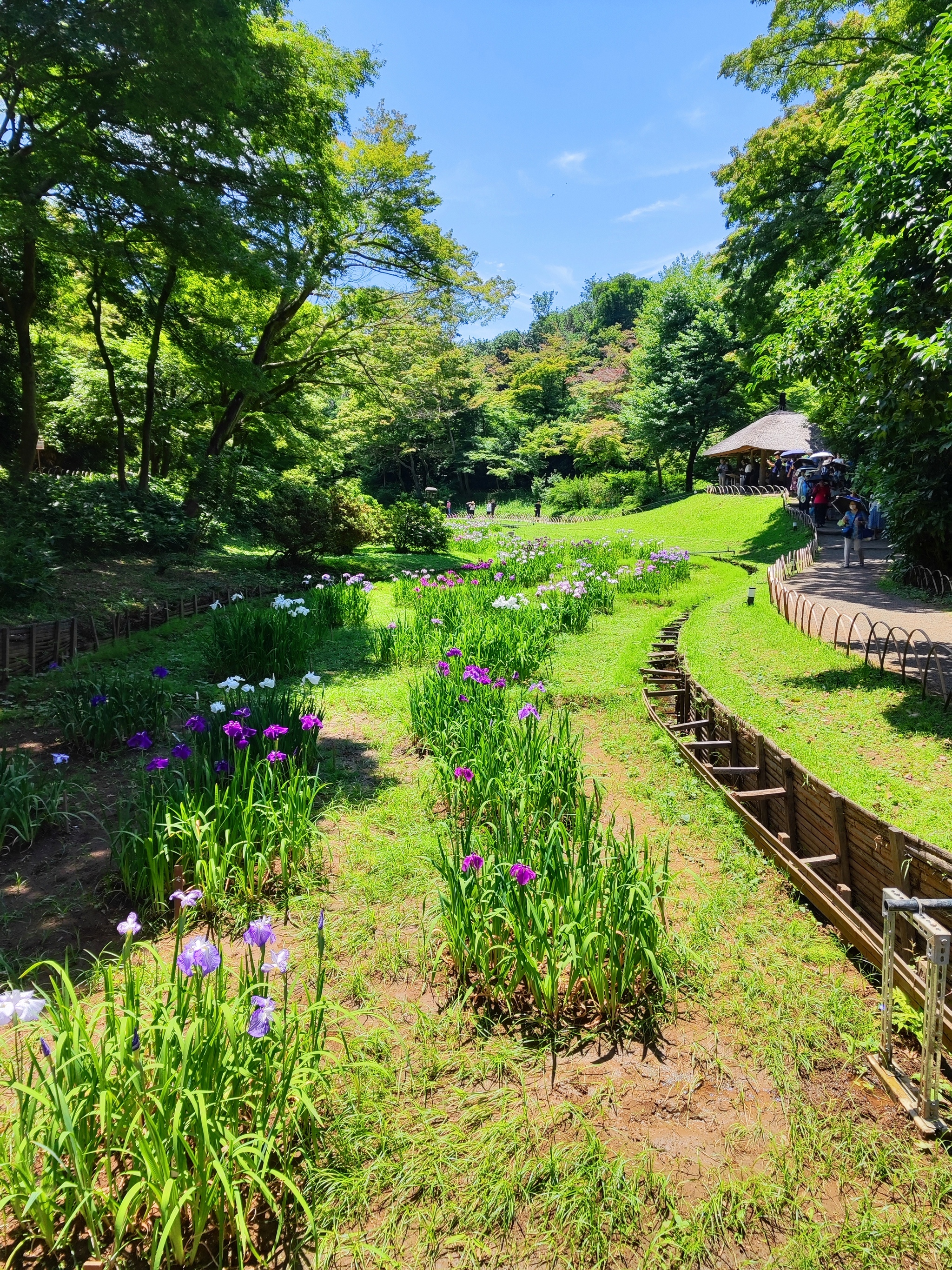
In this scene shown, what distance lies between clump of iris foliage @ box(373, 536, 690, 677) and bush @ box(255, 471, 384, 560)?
8.77ft

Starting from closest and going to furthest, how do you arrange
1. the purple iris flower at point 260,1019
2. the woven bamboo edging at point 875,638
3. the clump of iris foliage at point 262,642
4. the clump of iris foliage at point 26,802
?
the purple iris flower at point 260,1019 < the clump of iris foliage at point 26,802 < the woven bamboo edging at point 875,638 < the clump of iris foliage at point 262,642

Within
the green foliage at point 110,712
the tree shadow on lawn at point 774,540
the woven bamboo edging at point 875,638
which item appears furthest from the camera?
the tree shadow on lawn at point 774,540

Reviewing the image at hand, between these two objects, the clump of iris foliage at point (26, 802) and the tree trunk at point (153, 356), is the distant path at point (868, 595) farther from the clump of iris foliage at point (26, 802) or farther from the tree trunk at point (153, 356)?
the tree trunk at point (153, 356)

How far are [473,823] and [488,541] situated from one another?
14049 mm

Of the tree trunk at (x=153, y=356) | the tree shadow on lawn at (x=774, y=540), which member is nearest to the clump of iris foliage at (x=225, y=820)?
the tree trunk at (x=153, y=356)

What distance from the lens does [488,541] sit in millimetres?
16906

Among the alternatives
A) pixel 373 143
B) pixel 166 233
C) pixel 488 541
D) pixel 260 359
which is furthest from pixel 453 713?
pixel 373 143

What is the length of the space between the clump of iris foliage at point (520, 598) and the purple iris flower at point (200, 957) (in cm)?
455

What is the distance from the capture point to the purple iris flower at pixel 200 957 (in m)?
1.82

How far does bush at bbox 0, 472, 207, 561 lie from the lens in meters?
11.1

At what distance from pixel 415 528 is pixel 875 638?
569 inches

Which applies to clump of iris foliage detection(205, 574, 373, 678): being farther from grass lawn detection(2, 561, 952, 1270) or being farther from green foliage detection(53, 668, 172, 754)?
grass lawn detection(2, 561, 952, 1270)

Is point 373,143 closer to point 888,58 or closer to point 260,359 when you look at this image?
point 260,359

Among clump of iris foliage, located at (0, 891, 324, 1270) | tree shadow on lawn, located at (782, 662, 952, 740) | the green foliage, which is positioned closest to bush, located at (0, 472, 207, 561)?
the green foliage
